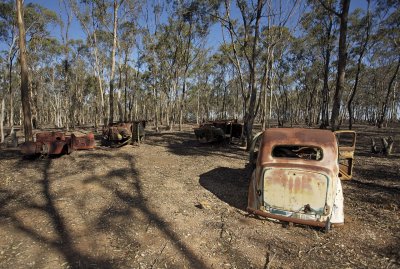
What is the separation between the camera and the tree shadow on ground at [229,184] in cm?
596

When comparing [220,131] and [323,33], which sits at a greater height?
[323,33]

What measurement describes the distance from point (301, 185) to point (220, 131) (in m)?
9.37

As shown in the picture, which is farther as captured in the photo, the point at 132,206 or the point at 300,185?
the point at 132,206

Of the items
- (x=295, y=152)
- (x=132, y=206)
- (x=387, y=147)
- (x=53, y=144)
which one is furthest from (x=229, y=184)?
(x=387, y=147)

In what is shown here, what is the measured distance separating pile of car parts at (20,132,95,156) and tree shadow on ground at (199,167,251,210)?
5479 mm

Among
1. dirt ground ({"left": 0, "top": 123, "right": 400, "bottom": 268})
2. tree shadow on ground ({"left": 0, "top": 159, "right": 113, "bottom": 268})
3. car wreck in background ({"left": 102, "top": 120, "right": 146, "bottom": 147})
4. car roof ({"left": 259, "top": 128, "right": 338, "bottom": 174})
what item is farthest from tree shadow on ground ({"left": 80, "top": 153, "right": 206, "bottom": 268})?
car wreck in background ({"left": 102, "top": 120, "right": 146, "bottom": 147})

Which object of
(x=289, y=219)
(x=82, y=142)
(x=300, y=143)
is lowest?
(x=289, y=219)

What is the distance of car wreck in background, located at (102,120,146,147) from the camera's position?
499 inches

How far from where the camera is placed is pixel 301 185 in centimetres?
439

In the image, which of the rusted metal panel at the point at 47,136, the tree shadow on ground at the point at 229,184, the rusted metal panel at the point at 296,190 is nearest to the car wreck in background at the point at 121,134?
the rusted metal panel at the point at 47,136

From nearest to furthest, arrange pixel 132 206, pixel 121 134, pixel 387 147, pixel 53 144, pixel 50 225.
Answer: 1. pixel 50 225
2. pixel 132 206
3. pixel 53 144
4. pixel 387 147
5. pixel 121 134

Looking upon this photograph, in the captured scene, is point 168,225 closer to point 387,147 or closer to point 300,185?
point 300,185

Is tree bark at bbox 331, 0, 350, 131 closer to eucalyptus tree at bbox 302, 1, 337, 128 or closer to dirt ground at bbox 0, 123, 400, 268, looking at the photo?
dirt ground at bbox 0, 123, 400, 268

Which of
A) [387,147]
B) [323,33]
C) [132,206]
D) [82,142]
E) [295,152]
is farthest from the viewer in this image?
[323,33]
